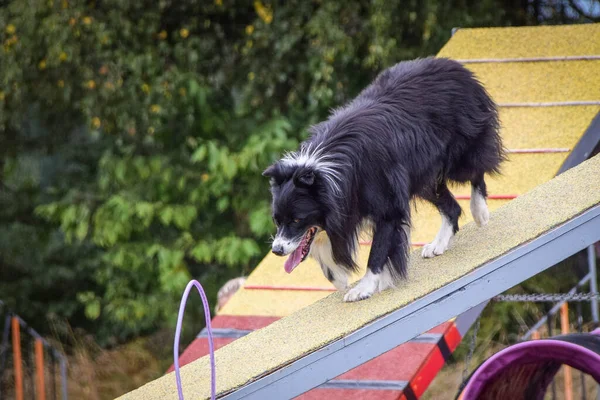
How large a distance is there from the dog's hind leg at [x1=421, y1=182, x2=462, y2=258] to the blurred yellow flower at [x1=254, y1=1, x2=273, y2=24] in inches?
145

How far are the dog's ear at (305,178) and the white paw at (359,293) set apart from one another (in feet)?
1.65

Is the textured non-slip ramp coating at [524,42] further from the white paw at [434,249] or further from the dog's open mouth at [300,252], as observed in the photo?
the dog's open mouth at [300,252]

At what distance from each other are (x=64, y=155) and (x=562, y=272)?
493 centimetres

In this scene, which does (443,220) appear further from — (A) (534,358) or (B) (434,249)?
(A) (534,358)

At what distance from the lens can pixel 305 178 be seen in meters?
3.11

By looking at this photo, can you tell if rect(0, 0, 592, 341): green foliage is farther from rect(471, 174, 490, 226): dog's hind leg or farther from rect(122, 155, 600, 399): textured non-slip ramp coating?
rect(122, 155, 600, 399): textured non-slip ramp coating

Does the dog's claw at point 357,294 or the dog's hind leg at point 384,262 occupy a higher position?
the dog's hind leg at point 384,262

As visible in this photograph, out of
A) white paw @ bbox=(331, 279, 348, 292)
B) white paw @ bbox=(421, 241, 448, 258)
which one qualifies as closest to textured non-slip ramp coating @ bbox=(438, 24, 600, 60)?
white paw @ bbox=(421, 241, 448, 258)

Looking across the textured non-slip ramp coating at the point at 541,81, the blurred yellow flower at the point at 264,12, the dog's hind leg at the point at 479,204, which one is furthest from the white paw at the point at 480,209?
the blurred yellow flower at the point at 264,12

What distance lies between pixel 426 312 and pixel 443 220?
862mm

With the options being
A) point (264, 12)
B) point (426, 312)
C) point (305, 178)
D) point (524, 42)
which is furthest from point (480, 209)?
point (264, 12)

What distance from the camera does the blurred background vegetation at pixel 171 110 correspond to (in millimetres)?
6805

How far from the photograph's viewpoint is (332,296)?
3.53 metres

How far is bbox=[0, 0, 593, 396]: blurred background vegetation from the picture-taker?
268 inches
